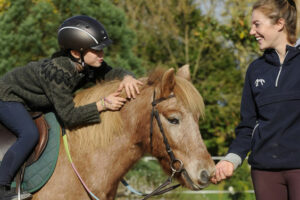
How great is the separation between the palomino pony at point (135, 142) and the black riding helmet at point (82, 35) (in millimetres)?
436

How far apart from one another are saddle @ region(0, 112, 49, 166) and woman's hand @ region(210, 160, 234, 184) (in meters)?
1.41

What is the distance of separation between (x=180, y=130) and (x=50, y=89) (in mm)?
1133

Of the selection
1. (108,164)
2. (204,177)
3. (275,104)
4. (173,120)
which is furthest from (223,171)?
(108,164)

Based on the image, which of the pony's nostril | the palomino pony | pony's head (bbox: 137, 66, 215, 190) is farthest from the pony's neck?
the pony's nostril

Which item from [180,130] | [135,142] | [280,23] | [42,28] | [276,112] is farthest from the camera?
[42,28]

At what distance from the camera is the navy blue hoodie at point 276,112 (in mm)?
2393

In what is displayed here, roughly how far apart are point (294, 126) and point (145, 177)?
7.23m

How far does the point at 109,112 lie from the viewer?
312cm

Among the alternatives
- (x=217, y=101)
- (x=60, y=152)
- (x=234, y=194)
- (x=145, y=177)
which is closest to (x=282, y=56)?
(x=60, y=152)

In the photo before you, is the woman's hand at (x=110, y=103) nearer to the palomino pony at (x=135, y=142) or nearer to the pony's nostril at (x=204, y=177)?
the palomino pony at (x=135, y=142)

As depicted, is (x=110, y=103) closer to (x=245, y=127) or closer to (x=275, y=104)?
(x=245, y=127)

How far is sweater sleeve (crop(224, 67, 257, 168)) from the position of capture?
2742 millimetres

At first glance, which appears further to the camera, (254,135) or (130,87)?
(130,87)

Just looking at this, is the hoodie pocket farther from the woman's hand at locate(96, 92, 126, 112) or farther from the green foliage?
the green foliage
